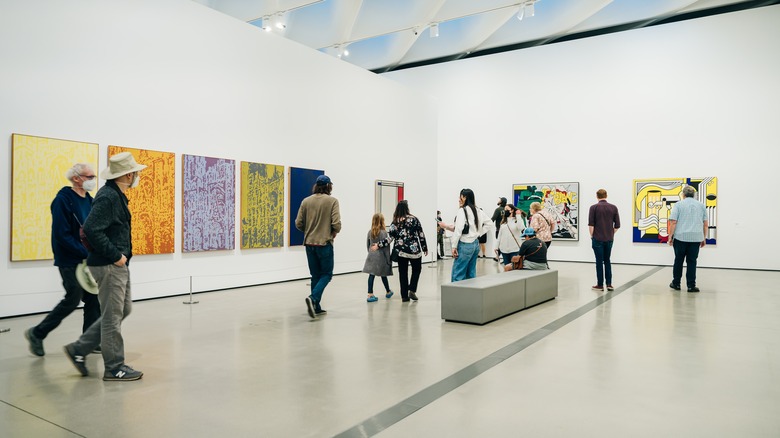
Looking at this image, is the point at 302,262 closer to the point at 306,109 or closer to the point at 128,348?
the point at 306,109

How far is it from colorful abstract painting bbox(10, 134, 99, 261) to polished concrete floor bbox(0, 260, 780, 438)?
0.99m

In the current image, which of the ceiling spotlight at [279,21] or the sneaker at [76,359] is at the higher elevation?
the ceiling spotlight at [279,21]

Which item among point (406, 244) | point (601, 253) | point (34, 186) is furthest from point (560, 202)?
point (34, 186)

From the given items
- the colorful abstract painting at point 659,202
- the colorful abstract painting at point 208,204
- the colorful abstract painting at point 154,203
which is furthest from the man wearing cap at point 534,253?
the colorful abstract painting at point 659,202

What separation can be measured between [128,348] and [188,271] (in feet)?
12.3

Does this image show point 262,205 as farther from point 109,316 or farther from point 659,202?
point 659,202

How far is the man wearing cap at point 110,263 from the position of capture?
3877mm

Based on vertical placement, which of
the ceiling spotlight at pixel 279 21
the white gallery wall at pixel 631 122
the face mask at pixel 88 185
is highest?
the ceiling spotlight at pixel 279 21

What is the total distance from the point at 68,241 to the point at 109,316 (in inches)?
44.3

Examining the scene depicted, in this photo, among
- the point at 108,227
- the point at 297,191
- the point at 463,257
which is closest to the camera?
the point at 108,227

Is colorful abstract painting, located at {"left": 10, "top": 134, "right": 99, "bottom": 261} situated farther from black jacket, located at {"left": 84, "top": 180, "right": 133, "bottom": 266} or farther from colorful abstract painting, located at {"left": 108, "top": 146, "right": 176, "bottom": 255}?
black jacket, located at {"left": 84, "top": 180, "right": 133, "bottom": 266}

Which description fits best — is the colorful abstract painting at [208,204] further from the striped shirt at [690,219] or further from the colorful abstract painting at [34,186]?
the striped shirt at [690,219]

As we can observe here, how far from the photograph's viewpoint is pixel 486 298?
6293 millimetres

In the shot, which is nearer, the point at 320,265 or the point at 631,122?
the point at 320,265
